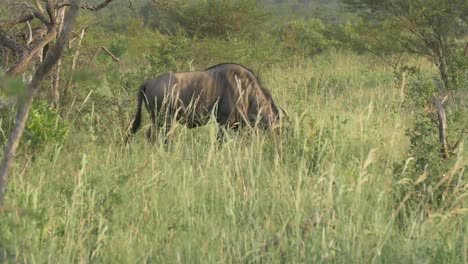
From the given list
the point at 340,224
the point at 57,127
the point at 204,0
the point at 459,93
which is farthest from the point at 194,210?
the point at 204,0

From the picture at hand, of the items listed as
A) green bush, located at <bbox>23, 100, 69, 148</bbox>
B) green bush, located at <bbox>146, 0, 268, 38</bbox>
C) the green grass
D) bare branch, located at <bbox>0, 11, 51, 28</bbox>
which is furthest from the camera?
green bush, located at <bbox>146, 0, 268, 38</bbox>

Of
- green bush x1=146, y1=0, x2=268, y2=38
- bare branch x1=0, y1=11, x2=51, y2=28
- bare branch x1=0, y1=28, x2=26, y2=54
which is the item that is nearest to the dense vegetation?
bare branch x1=0, y1=28, x2=26, y2=54

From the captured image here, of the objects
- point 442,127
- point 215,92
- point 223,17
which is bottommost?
point 223,17

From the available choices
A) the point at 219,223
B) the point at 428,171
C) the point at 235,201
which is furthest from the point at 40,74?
the point at 428,171

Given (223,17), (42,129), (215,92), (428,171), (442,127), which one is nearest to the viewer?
(428,171)

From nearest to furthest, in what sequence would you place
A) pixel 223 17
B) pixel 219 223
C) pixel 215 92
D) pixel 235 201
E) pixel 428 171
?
1. pixel 219 223
2. pixel 235 201
3. pixel 428 171
4. pixel 215 92
5. pixel 223 17

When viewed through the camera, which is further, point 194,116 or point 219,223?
point 194,116

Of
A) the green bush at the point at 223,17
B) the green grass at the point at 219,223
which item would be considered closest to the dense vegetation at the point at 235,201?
the green grass at the point at 219,223

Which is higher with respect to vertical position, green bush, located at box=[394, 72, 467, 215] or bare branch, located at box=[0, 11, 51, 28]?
bare branch, located at box=[0, 11, 51, 28]

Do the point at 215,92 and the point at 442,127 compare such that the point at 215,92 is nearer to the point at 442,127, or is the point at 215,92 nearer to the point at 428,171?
the point at 442,127

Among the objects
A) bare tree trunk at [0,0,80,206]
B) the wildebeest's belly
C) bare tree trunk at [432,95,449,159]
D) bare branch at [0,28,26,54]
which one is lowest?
the wildebeest's belly

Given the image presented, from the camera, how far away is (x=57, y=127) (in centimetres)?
380

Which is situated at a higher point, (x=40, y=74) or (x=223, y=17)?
(x=40, y=74)

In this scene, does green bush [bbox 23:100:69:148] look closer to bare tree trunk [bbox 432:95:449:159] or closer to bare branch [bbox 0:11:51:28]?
bare branch [bbox 0:11:51:28]
